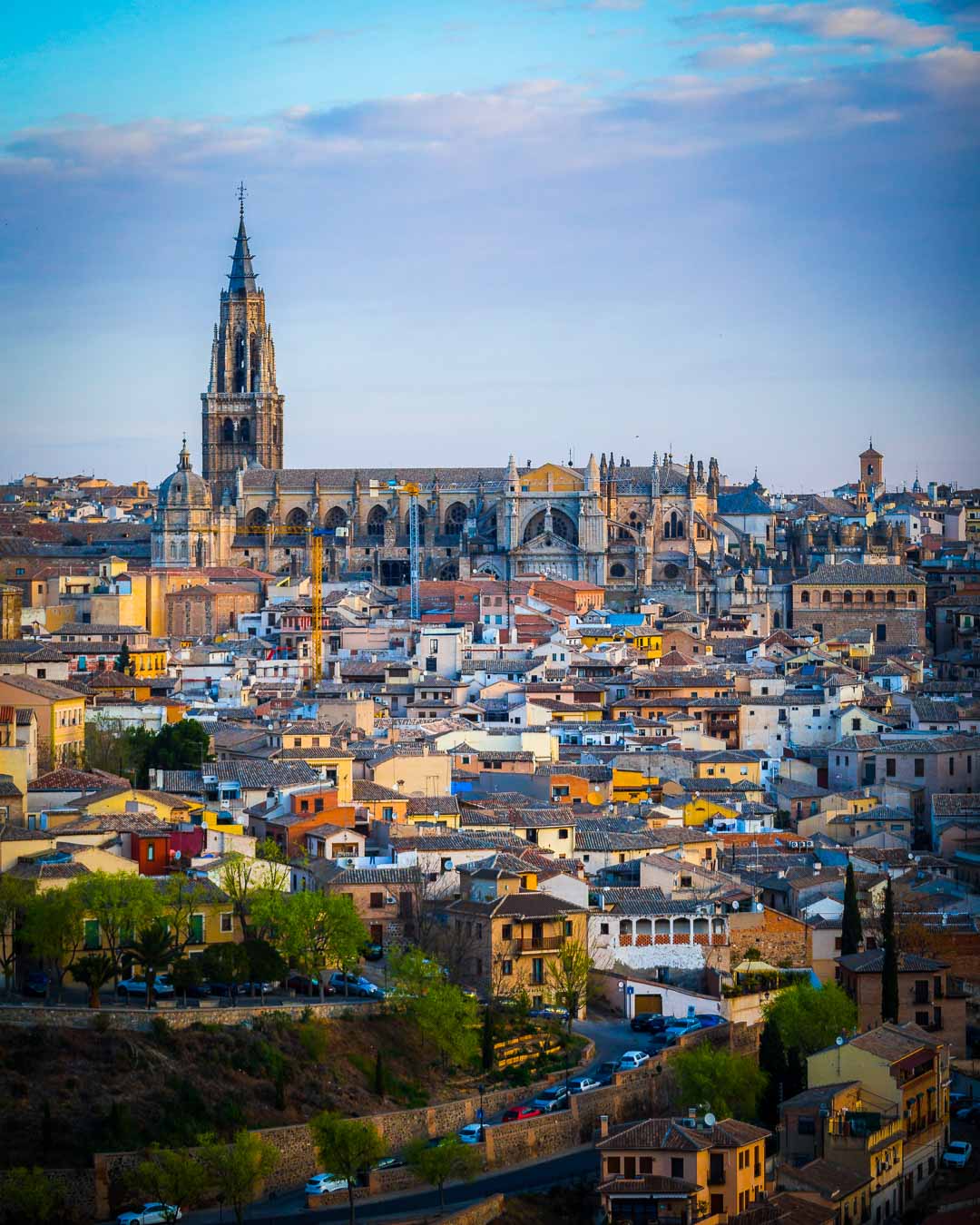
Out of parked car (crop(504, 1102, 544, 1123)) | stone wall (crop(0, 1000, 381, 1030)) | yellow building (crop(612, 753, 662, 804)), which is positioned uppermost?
yellow building (crop(612, 753, 662, 804))

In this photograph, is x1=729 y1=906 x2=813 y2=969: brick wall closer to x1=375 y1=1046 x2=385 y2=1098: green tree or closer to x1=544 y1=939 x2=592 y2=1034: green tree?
x1=544 y1=939 x2=592 y2=1034: green tree

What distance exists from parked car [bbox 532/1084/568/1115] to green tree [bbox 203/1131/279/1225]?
405 centimetres

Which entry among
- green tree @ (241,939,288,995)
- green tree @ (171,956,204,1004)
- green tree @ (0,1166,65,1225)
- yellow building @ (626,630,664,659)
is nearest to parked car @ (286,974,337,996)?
green tree @ (241,939,288,995)

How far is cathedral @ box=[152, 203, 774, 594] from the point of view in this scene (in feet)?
311

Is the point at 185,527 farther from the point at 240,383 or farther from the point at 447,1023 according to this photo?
the point at 447,1023

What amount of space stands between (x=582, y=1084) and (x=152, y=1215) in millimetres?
6462

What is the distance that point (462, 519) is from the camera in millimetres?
101062

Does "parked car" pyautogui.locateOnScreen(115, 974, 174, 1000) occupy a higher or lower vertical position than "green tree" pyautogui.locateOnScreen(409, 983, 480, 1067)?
higher

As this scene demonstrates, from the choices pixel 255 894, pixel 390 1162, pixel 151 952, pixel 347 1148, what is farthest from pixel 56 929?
pixel 347 1148

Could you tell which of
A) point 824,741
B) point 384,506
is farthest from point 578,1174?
point 384,506

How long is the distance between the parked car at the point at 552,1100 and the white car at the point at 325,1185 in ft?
11.2

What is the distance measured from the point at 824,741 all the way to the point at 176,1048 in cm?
2996

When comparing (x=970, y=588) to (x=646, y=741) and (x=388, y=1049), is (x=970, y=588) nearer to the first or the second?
(x=646, y=741)

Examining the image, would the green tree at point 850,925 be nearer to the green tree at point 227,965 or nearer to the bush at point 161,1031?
the green tree at point 227,965
